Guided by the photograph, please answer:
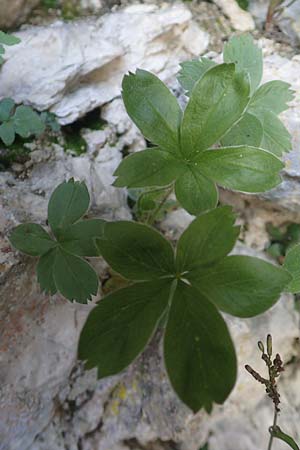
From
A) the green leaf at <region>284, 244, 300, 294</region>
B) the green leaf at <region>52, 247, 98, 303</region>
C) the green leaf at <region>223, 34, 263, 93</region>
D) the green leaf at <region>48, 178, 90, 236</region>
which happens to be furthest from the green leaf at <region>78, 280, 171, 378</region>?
the green leaf at <region>223, 34, 263, 93</region>

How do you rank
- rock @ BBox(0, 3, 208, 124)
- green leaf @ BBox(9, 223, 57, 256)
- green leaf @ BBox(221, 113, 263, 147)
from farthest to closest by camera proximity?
rock @ BBox(0, 3, 208, 124), green leaf @ BBox(221, 113, 263, 147), green leaf @ BBox(9, 223, 57, 256)

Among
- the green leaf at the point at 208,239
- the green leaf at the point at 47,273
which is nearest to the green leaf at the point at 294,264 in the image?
the green leaf at the point at 208,239

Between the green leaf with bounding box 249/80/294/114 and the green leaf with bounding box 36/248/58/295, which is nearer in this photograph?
the green leaf with bounding box 36/248/58/295

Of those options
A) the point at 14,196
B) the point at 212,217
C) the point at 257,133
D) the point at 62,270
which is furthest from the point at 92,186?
the point at 212,217

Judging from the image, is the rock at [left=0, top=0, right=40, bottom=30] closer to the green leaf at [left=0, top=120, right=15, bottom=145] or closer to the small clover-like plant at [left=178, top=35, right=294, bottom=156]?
the green leaf at [left=0, top=120, right=15, bottom=145]

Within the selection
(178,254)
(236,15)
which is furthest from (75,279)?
(236,15)

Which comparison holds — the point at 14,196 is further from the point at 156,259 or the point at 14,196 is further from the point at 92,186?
the point at 156,259

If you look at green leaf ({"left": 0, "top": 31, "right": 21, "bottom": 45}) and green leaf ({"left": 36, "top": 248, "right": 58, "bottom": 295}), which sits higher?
green leaf ({"left": 0, "top": 31, "right": 21, "bottom": 45})
